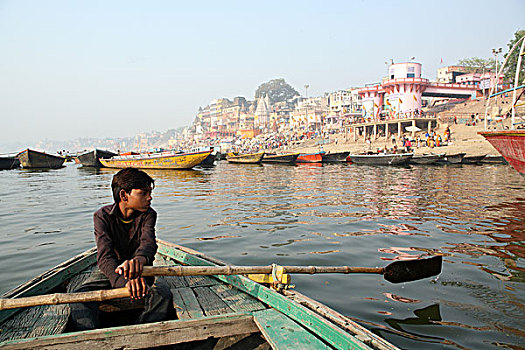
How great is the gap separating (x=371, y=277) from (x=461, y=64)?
76305mm

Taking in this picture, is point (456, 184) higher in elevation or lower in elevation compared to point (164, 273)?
lower

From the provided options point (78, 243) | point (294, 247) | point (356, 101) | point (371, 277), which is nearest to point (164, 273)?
point (371, 277)

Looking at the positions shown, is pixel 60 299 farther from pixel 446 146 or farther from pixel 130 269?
pixel 446 146

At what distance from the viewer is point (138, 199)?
9.57 feet

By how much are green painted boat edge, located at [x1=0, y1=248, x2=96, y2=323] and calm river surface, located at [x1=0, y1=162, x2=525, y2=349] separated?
1413 mm

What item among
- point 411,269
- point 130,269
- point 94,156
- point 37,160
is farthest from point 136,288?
point 37,160

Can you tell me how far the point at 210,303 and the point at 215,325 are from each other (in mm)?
465

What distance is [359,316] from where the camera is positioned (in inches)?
143

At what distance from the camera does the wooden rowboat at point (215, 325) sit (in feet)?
7.50

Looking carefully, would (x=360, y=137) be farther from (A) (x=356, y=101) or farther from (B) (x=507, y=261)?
(B) (x=507, y=261)

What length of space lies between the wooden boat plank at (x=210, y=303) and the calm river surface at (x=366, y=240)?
145 cm

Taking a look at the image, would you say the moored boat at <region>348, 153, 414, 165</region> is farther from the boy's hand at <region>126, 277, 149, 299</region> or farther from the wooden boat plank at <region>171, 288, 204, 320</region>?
the boy's hand at <region>126, 277, 149, 299</region>

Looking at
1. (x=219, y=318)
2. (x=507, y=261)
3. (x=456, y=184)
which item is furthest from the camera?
(x=456, y=184)

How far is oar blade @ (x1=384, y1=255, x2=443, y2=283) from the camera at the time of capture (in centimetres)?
374
